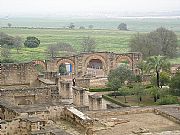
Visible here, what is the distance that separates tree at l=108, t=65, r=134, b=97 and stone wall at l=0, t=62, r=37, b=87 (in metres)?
14.7

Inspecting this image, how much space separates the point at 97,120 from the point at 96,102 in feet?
18.3

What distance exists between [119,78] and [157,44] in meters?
25.4

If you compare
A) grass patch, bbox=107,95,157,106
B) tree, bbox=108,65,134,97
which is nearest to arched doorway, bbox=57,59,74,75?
tree, bbox=108,65,134,97

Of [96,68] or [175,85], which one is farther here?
[96,68]

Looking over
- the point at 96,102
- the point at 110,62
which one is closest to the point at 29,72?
the point at 96,102

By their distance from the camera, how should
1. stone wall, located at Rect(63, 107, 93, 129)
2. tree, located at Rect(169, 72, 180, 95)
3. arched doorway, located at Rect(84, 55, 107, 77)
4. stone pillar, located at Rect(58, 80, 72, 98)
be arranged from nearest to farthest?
stone wall, located at Rect(63, 107, 93, 129) → stone pillar, located at Rect(58, 80, 72, 98) → tree, located at Rect(169, 72, 180, 95) → arched doorway, located at Rect(84, 55, 107, 77)

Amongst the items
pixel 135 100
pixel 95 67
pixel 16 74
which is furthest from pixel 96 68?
pixel 16 74

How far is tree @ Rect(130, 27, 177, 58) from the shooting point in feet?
218

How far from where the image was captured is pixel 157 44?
6869 cm

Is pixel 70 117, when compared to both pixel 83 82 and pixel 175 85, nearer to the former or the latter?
pixel 175 85

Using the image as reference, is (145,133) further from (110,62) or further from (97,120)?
(110,62)

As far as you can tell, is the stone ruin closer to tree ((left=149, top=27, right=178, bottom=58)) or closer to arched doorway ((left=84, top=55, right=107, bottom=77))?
arched doorway ((left=84, top=55, right=107, bottom=77))

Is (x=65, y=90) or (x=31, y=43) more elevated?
(x=65, y=90)

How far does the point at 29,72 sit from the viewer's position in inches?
1165
